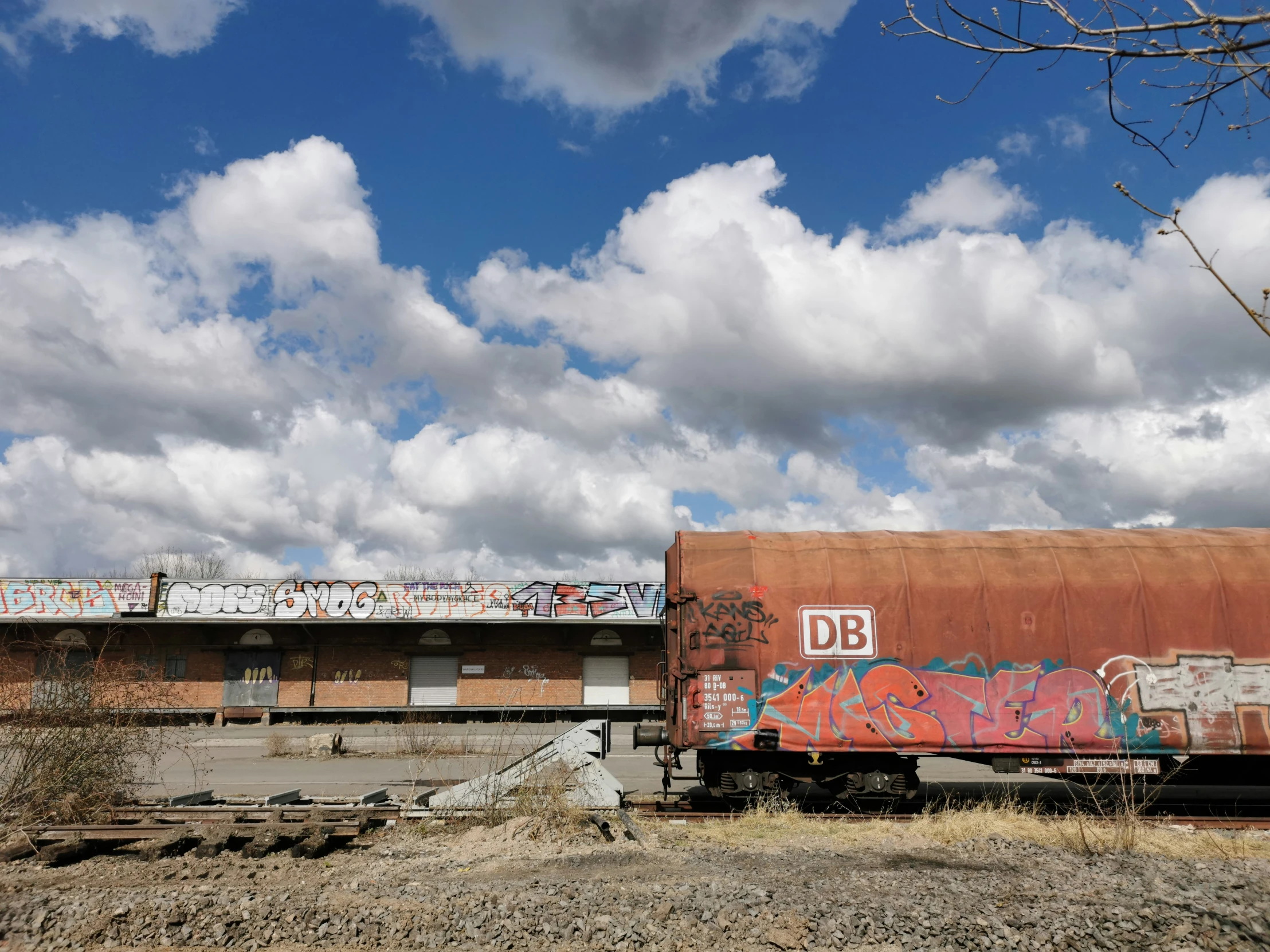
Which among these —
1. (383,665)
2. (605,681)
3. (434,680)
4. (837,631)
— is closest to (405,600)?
(383,665)

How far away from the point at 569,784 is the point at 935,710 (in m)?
4.54

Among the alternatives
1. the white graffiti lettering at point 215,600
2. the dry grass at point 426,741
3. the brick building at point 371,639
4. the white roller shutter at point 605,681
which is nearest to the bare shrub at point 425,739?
the dry grass at point 426,741

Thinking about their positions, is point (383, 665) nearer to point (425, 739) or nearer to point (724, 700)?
point (425, 739)

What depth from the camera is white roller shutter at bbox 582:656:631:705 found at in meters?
26.0

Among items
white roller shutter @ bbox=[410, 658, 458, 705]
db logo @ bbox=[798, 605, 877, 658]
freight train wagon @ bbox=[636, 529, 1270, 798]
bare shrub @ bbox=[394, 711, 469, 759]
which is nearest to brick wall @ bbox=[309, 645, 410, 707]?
white roller shutter @ bbox=[410, 658, 458, 705]

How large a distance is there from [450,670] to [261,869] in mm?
18970

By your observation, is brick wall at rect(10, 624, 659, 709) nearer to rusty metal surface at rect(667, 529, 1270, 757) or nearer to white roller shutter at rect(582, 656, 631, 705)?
white roller shutter at rect(582, 656, 631, 705)

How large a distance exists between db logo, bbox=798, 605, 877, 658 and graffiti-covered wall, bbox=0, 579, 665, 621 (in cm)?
1602

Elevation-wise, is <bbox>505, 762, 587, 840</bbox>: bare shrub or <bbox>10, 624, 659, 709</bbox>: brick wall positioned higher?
<bbox>10, 624, 659, 709</bbox>: brick wall

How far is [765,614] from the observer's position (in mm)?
10016

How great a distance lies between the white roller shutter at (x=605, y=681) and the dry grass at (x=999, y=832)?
16466 mm

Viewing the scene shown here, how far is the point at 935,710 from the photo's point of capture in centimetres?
962

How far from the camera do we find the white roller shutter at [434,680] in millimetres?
25750

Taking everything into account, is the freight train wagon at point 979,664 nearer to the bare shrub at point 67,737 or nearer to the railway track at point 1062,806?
the railway track at point 1062,806
